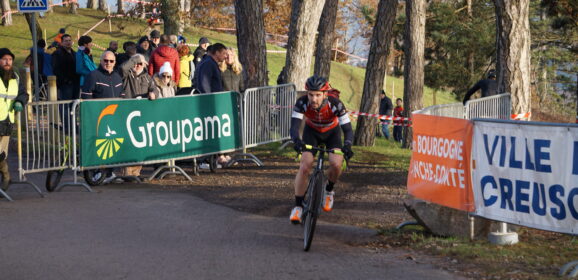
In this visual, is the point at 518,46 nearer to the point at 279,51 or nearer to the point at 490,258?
the point at 490,258

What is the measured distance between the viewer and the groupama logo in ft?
42.1

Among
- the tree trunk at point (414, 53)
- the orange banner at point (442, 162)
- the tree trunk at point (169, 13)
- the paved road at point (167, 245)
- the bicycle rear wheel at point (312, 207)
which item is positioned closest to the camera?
the paved road at point (167, 245)

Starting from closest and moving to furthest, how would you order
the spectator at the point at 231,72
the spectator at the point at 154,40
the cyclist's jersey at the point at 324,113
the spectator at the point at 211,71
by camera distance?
1. the cyclist's jersey at the point at 324,113
2. the spectator at the point at 211,71
3. the spectator at the point at 231,72
4. the spectator at the point at 154,40

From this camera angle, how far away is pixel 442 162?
32.0ft

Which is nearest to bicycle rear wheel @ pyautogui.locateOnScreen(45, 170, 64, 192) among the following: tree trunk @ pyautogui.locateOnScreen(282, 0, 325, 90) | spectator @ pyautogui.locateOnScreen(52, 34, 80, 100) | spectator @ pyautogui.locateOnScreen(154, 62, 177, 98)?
spectator @ pyautogui.locateOnScreen(154, 62, 177, 98)

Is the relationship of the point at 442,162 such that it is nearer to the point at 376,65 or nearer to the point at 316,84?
the point at 316,84

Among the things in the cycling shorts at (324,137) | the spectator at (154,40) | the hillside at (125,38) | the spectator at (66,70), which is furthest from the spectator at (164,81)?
the hillside at (125,38)

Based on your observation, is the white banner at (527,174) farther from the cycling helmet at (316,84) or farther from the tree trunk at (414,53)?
the tree trunk at (414,53)

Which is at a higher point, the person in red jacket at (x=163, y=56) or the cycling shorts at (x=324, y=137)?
the person in red jacket at (x=163, y=56)

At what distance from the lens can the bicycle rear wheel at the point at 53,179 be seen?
12.5 m

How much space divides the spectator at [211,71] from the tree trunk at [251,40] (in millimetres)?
3124

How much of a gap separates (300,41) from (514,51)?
7.18 m

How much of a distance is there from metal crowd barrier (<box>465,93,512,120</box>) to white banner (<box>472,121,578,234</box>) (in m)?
Result: 5.35

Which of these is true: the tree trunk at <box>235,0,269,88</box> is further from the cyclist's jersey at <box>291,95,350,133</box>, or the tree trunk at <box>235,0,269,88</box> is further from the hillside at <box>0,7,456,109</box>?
the hillside at <box>0,7,456,109</box>
